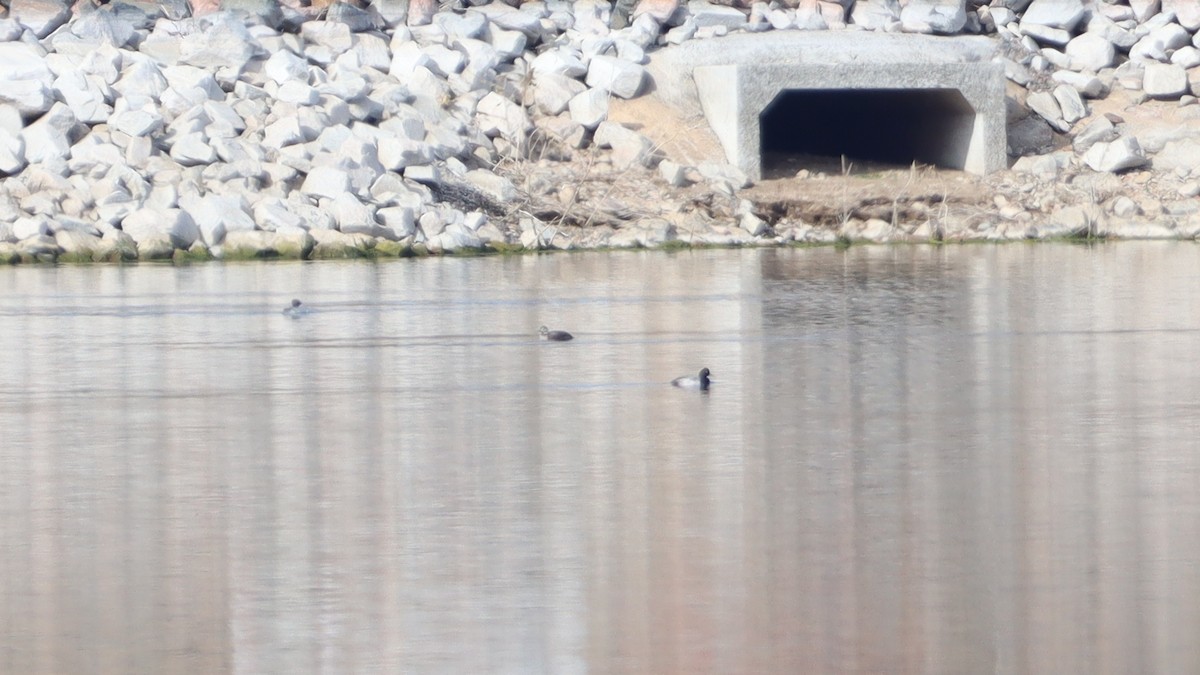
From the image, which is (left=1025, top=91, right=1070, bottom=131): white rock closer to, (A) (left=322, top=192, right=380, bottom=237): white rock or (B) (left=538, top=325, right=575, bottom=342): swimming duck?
(A) (left=322, top=192, right=380, bottom=237): white rock

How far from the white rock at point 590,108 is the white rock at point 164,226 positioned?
6.68m

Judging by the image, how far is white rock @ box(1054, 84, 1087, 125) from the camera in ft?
94.5

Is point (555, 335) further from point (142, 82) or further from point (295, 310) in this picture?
point (142, 82)

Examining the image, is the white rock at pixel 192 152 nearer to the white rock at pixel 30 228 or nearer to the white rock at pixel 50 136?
the white rock at pixel 50 136

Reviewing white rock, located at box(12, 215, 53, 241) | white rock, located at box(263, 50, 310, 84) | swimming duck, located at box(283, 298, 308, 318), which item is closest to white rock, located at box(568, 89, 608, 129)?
white rock, located at box(263, 50, 310, 84)

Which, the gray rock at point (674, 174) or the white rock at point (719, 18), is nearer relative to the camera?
the gray rock at point (674, 174)

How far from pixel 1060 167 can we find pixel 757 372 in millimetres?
17840

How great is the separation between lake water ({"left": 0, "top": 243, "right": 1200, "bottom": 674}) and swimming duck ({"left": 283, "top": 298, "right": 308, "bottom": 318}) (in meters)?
0.77

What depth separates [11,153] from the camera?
24078mm

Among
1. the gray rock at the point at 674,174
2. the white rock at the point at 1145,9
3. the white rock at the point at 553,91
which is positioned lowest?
the gray rock at the point at 674,174

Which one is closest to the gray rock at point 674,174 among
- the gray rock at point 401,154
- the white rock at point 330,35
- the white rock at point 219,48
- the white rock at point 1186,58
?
the gray rock at point 401,154

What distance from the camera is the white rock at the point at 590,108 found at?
2727 centimetres

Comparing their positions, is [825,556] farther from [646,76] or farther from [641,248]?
[646,76]

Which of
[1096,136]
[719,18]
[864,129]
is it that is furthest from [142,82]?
[1096,136]
